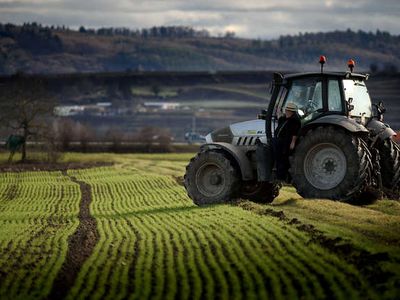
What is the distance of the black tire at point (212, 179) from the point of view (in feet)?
88.1

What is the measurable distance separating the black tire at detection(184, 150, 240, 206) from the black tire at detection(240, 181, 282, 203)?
752 millimetres

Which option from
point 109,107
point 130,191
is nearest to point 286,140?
point 130,191

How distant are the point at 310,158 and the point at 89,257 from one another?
6.94 meters

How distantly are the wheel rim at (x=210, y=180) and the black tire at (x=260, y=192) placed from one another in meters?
0.80

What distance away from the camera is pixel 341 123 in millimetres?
24344

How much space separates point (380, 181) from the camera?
83.1ft

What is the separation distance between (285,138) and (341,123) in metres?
1.79

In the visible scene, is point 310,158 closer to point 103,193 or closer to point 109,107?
point 103,193

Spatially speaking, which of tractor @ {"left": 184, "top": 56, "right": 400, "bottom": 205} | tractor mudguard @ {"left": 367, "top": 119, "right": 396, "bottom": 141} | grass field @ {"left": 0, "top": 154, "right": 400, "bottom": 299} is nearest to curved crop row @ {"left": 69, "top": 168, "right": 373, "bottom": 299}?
grass field @ {"left": 0, "top": 154, "right": 400, "bottom": 299}

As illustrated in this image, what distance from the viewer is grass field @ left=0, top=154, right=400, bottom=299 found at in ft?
54.6

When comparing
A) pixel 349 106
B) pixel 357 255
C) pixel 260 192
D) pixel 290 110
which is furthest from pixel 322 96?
pixel 357 255

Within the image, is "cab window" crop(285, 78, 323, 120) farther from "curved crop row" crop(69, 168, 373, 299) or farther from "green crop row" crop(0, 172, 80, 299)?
"green crop row" crop(0, 172, 80, 299)

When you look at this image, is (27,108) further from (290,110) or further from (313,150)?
(313,150)

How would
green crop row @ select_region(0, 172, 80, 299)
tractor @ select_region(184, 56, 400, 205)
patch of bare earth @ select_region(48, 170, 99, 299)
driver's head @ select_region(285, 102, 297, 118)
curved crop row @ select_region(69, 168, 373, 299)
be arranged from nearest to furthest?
curved crop row @ select_region(69, 168, 373, 299)
patch of bare earth @ select_region(48, 170, 99, 299)
green crop row @ select_region(0, 172, 80, 299)
tractor @ select_region(184, 56, 400, 205)
driver's head @ select_region(285, 102, 297, 118)
